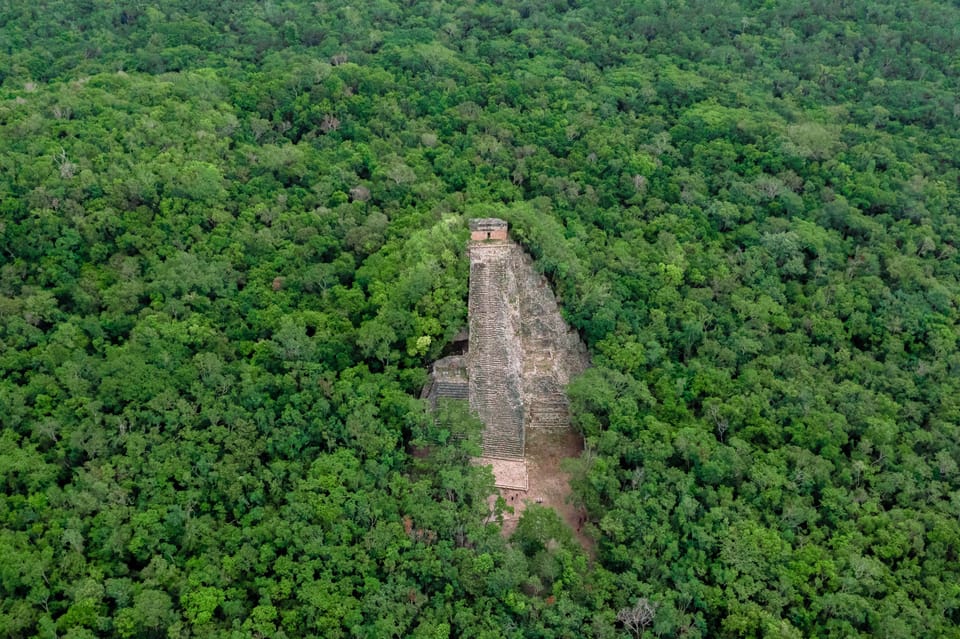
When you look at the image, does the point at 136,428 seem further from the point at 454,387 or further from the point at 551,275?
the point at 551,275

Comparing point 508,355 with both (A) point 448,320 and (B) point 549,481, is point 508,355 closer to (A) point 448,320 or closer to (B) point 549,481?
(A) point 448,320

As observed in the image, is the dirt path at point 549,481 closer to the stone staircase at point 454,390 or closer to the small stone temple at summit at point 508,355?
the small stone temple at summit at point 508,355

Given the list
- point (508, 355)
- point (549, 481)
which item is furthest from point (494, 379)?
point (549, 481)

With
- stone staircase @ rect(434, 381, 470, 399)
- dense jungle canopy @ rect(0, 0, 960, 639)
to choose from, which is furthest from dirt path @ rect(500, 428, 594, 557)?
stone staircase @ rect(434, 381, 470, 399)

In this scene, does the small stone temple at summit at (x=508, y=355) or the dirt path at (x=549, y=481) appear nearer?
the dirt path at (x=549, y=481)

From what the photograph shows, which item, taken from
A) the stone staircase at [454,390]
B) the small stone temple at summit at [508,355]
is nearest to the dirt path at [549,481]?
the small stone temple at summit at [508,355]
